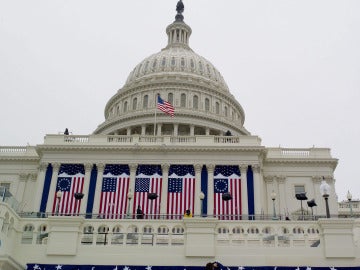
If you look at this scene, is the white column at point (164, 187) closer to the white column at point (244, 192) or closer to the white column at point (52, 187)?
the white column at point (244, 192)

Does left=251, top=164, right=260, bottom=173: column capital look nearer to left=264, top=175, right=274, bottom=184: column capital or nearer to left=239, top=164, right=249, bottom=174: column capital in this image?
left=239, top=164, right=249, bottom=174: column capital

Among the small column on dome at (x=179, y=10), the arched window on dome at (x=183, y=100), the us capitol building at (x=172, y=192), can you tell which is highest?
the small column on dome at (x=179, y=10)

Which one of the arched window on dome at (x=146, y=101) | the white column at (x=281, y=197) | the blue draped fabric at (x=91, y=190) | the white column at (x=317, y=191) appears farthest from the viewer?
the arched window on dome at (x=146, y=101)

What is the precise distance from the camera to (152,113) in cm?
7231

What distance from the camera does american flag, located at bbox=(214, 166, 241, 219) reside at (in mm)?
46625

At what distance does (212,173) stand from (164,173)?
4.56 meters

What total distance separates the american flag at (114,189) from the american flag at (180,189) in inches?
161

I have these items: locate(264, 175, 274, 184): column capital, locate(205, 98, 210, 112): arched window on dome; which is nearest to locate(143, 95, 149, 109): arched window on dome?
locate(205, 98, 210, 112): arched window on dome

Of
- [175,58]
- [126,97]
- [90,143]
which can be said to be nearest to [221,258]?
[90,143]

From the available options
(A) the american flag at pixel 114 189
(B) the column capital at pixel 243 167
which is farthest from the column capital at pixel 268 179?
(A) the american flag at pixel 114 189

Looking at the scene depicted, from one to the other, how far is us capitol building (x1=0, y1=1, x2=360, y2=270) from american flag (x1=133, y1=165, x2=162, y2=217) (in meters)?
0.10

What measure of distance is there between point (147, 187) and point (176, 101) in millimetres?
31368

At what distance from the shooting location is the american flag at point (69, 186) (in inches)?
1839

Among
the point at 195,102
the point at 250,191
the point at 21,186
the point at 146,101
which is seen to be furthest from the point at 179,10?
the point at 250,191
